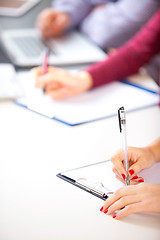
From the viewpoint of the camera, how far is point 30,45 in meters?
1.31

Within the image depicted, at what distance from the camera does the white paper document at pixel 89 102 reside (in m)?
0.87

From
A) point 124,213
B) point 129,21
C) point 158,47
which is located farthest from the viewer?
point 129,21

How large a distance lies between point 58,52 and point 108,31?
0.66ft

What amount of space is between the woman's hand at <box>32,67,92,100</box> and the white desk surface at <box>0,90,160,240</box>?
10 cm

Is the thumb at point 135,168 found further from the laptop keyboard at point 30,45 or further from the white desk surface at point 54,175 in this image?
the laptop keyboard at point 30,45

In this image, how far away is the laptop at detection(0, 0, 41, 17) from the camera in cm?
163

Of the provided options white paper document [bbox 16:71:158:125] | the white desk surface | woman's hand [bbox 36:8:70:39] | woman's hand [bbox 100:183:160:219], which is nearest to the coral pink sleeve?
white paper document [bbox 16:71:158:125]

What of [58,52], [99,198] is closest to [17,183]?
[99,198]

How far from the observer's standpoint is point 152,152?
2.31ft

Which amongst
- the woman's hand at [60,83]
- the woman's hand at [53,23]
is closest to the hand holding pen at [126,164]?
the woman's hand at [60,83]

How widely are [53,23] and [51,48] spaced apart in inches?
6.7

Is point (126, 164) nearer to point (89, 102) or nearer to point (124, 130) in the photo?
point (124, 130)

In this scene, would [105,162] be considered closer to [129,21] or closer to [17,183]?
[17,183]

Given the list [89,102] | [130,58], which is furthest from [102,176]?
[130,58]
